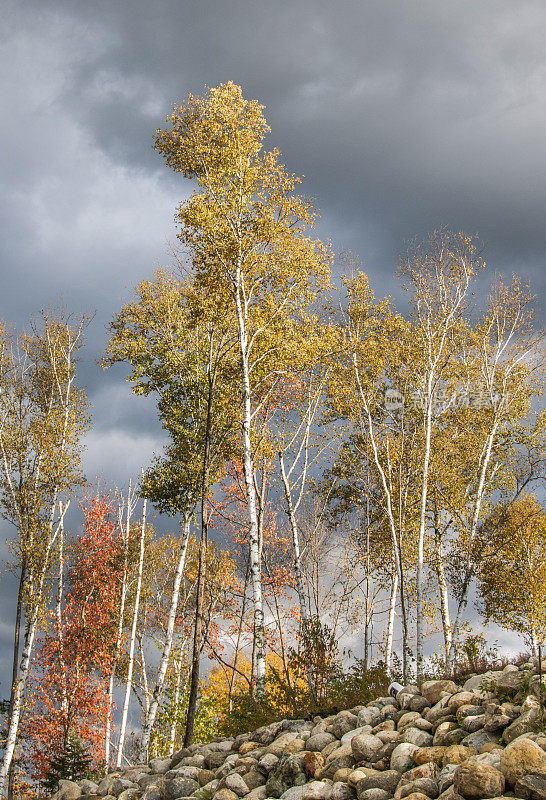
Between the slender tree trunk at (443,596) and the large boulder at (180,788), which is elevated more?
the slender tree trunk at (443,596)

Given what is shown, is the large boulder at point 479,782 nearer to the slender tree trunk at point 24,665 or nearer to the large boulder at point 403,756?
the large boulder at point 403,756

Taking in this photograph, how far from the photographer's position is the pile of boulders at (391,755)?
525 cm

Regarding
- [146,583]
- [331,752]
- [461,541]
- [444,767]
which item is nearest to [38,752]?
[146,583]

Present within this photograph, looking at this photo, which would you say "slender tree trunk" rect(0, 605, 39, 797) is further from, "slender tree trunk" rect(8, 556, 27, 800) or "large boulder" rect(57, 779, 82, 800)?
"large boulder" rect(57, 779, 82, 800)

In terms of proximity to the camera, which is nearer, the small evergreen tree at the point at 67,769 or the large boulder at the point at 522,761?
the large boulder at the point at 522,761

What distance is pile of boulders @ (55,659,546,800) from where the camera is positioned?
17.2 feet

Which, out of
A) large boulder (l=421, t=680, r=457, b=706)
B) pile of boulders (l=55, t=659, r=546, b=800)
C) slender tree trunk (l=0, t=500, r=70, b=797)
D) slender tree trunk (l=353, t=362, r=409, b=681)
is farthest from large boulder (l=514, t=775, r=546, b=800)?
slender tree trunk (l=0, t=500, r=70, b=797)

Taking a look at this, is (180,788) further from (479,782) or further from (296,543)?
(296,543)

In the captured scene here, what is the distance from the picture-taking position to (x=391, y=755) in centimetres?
668

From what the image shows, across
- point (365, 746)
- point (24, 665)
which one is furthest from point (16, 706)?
point (365, 746)

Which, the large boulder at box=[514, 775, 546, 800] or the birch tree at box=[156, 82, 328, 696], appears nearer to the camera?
the large boulder at box=[514, 775, 546, 800]

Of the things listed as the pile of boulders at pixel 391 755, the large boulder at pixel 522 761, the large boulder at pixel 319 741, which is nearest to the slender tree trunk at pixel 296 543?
the pile of boulders at pixel 391 755

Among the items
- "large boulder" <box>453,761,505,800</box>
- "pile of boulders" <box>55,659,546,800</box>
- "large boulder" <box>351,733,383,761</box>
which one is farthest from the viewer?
"large boulder" <box>351,733,383,761</box>

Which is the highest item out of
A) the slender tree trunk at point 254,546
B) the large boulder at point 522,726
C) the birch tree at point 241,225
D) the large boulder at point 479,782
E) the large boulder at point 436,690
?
the birch tree at point 241,225
